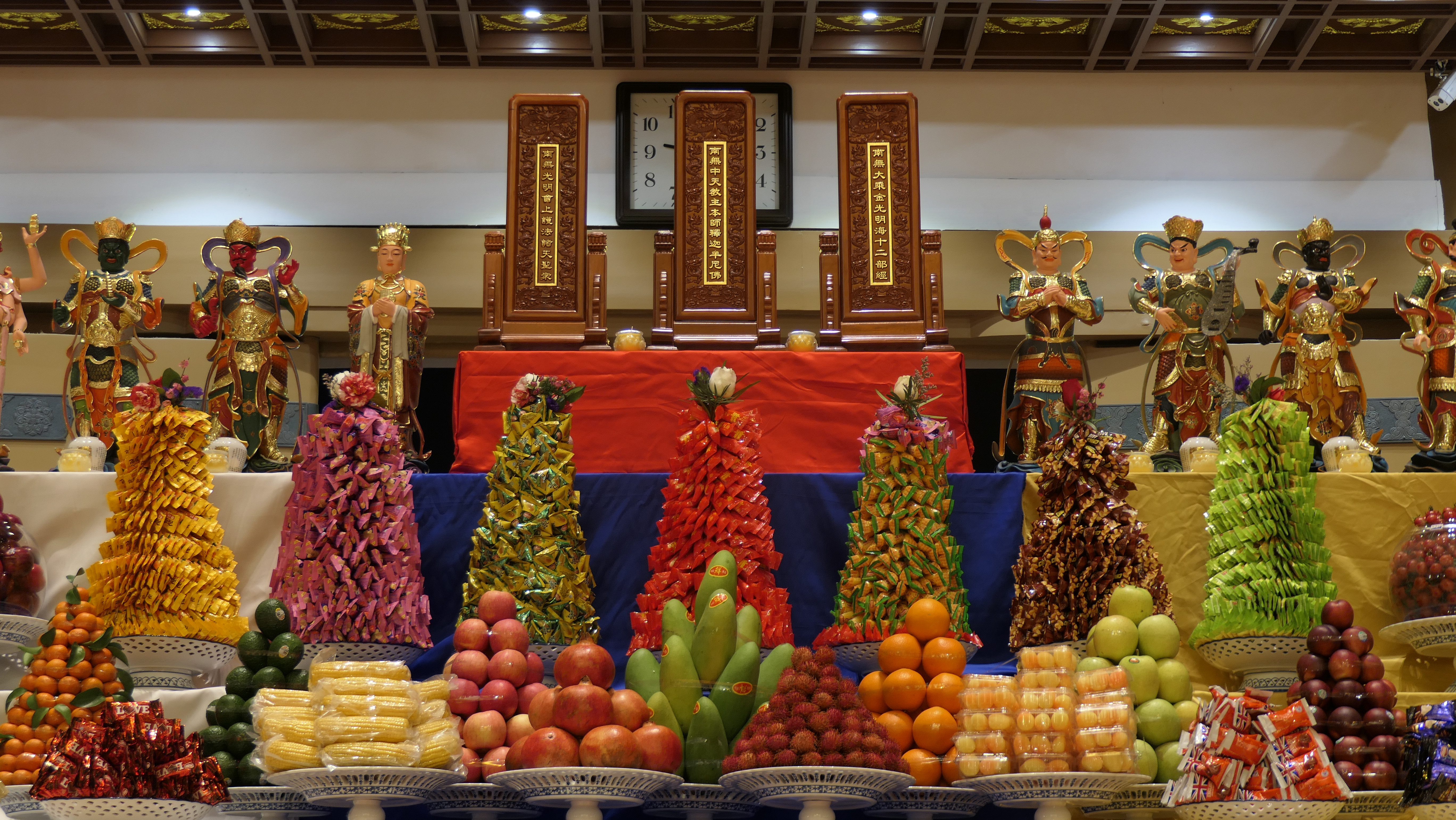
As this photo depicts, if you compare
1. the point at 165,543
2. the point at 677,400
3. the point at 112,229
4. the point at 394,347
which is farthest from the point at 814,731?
the point at 112,229

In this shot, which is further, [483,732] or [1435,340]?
[1435,340]

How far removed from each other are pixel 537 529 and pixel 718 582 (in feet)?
1.69

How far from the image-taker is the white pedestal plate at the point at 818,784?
222cm

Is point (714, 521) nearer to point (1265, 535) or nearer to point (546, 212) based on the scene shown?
point (1265, 535)

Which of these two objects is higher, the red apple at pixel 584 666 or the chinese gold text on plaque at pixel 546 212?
the chinese gold text on plaque at pixel 546 212

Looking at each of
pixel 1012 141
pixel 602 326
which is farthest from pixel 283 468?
pixel 1012 141

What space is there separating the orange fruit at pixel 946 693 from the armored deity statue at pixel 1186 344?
67.8 inches

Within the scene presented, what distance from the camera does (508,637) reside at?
2.56 meters

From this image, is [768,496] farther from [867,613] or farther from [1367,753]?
[1367,753]

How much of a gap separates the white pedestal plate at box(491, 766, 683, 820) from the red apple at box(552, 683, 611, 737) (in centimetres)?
8

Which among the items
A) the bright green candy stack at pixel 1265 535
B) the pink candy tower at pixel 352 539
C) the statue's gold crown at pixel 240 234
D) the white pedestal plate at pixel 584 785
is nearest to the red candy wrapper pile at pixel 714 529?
the pink candy tower at pixel 352 539

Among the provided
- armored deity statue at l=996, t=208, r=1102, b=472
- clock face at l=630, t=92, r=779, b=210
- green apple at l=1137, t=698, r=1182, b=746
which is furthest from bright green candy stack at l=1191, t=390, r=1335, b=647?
clock face at l=630, t=92, r=779, b=210

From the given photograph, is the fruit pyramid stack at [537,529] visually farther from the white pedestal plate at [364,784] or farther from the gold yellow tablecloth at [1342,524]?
the gold yellow tablecloth at [1342,524]

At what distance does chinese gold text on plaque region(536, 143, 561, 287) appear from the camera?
13.7ft
